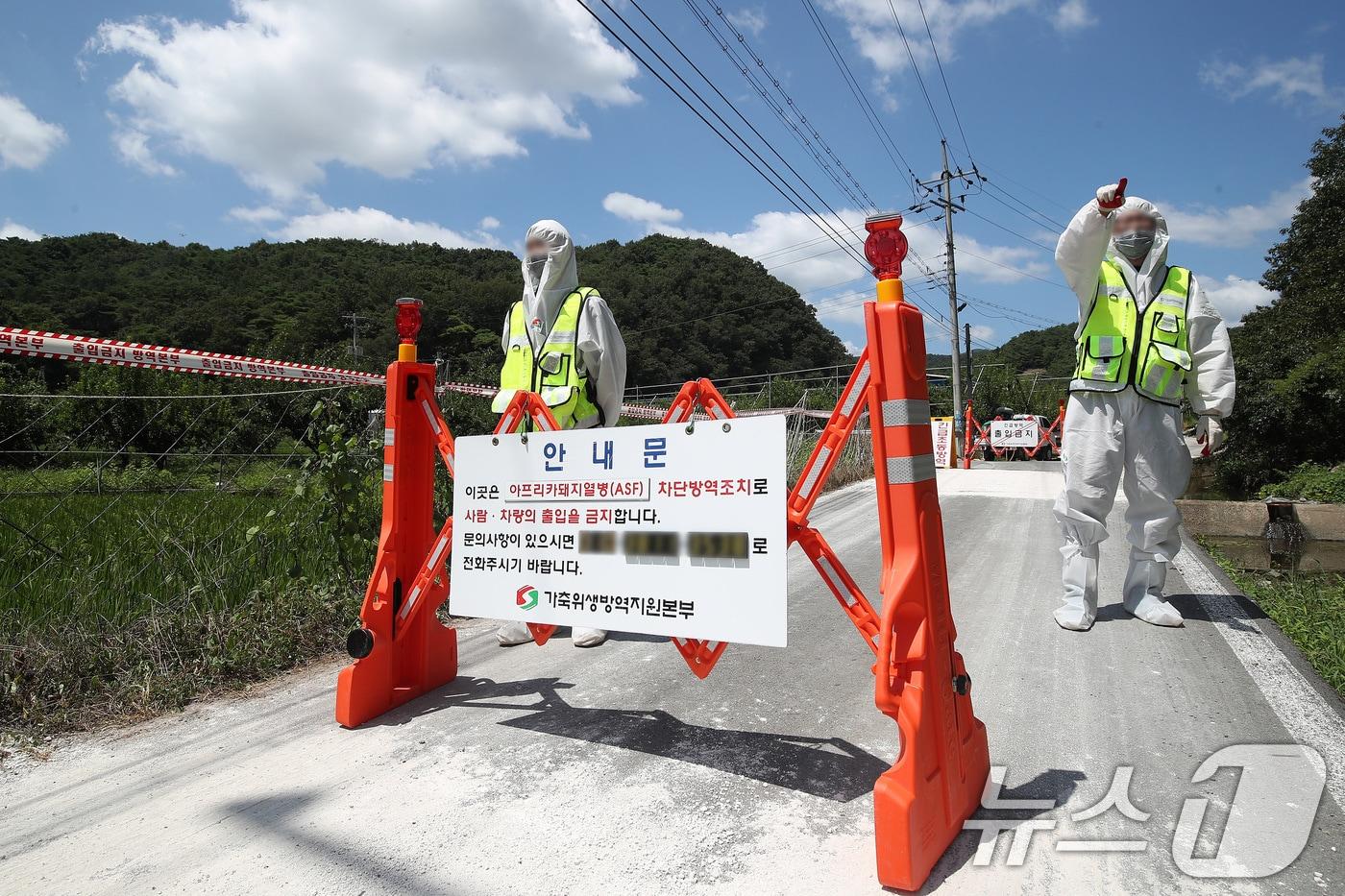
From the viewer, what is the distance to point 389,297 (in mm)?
55094

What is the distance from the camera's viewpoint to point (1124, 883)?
1883 mm

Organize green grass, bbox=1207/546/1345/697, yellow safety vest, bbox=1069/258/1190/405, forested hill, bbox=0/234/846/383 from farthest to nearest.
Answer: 1. forested hill, bbox=0/234/846/383
2. yellow safety vest, bbox=1069/258/1190/405
3. green grass, bbox=1207/546/1345/697

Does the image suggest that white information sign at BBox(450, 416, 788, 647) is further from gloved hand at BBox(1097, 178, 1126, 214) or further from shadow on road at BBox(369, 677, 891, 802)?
gloved hand at BBox(1097, 178, 1126, 214)

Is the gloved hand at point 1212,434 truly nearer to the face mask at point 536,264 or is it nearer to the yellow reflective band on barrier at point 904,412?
the yellow reflective band on barrier at point 904,412

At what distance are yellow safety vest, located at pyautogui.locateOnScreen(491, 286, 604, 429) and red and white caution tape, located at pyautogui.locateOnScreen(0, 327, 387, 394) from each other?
1481 millimetres

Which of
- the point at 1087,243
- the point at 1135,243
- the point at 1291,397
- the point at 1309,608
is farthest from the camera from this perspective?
the point at 1291,397

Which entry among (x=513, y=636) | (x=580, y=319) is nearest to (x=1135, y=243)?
(x=580, y=319)

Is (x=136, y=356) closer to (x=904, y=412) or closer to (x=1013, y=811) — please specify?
(x=904, y=412)

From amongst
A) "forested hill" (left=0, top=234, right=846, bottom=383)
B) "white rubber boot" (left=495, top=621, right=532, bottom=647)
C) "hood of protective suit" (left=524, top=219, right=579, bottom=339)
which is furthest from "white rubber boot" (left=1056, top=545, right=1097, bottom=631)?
"forested hill" (left=0, top=234, right=846, bottom=383)

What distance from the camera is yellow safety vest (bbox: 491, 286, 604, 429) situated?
4230 millimetres

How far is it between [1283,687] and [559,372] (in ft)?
12.3

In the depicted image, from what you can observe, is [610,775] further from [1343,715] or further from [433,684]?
[1343,715]

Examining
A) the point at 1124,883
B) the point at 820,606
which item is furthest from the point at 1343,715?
the point at 820,606

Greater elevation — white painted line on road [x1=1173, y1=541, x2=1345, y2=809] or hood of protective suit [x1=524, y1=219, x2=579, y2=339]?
hood of protective suit [x1=524, y1=219, x2=579, y2=339]
